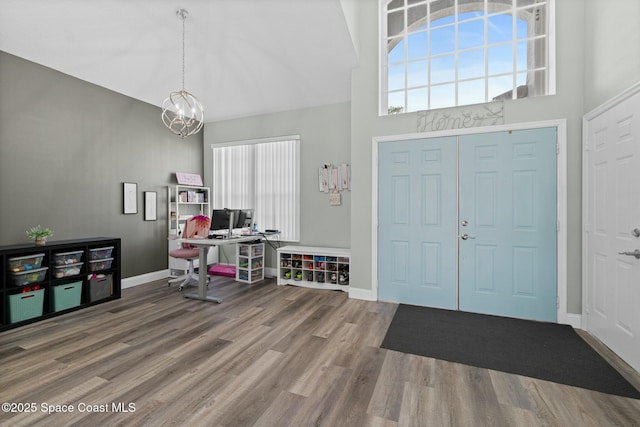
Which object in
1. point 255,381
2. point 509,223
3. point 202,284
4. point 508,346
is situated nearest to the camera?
point 255,381

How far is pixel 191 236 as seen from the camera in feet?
14.4

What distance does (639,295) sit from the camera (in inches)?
87.5

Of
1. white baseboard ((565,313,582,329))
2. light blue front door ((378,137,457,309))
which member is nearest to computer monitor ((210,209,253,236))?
light blue front door ((378,137,457,309))

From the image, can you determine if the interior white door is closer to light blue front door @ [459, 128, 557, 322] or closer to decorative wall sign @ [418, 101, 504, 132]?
light blue front door @ [459, 128, 557, 322]

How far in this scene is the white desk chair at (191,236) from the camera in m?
4.36

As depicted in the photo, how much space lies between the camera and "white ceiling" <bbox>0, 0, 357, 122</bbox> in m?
2.85

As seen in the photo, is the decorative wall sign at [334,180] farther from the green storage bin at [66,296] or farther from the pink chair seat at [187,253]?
the green storage bin at [66,296]

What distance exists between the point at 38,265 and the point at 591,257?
5.97 m

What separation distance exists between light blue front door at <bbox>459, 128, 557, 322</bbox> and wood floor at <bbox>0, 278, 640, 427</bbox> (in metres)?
1.20

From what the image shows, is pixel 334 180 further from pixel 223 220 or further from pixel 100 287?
pixel 100 287

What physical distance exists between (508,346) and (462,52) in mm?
3387

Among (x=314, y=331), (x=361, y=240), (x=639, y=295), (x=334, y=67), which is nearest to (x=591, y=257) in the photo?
(x=639, y=295)

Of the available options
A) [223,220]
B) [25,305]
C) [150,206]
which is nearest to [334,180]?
[223,220]

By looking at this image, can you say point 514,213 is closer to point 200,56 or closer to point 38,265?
point 200,56
